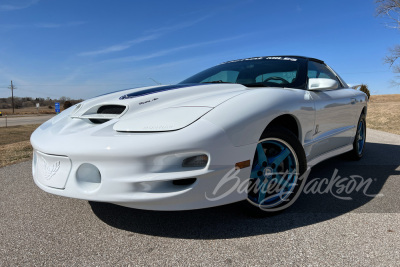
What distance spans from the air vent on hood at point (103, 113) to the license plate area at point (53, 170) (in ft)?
1.35

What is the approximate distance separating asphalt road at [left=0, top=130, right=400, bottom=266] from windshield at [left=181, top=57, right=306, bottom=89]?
115 centimetres

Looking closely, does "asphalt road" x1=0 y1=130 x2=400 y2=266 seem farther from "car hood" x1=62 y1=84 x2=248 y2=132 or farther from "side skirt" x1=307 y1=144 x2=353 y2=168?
"car hood" x1=62 y1=84 x2=248 y2=132

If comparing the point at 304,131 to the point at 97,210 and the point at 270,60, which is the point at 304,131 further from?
the point at 97,210

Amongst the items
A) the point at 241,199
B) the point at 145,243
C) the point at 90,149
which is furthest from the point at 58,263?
the point at 241,199

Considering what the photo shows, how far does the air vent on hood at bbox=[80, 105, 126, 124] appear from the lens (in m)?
2.20

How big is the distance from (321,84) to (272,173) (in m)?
1.03

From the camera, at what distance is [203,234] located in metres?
2.04

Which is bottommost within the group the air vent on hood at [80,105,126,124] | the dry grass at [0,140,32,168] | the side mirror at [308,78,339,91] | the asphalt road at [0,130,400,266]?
the asphalt road at [0,130,400,266]

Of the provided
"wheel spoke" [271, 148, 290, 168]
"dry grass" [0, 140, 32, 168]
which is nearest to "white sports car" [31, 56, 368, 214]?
"wheel spoke" [271, 148, 290, 168]

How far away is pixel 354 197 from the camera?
2.76 metres

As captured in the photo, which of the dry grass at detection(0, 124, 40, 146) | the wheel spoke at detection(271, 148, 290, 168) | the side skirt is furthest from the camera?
the dry grass at detection(0, 124, 40, 146)

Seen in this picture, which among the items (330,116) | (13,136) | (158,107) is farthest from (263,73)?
(13,136)

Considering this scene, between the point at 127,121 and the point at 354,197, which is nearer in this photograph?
the point at 127,121

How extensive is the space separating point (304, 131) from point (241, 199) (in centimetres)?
98
